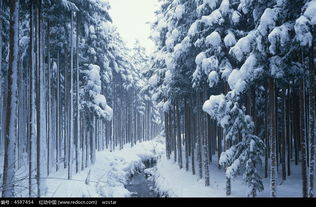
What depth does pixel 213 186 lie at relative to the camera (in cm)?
1638

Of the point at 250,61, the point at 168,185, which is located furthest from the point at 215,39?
the point at 168,185

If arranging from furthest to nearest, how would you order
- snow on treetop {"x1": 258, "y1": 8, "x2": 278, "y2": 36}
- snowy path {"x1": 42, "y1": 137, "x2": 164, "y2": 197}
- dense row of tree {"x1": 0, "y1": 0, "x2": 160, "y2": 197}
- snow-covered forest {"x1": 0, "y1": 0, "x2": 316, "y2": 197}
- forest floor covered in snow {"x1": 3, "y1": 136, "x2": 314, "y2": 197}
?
1. snowy path {"x1": 42, "y1": 137, "x2": 164, "y2": 197}
2. forest floor covered in snow {"x1": 3, "y1": 136, "x2": 314, "y2": 197}
3. dense row of tree {"x1": 0, "y1": 0, "x2": 160, "y2": 197}
4. snow-covered forest {"x1": 0, "y1": 0, "x2": 316, "y2": 197}
5. snow on treetop {"x1": 258, "y1": 8, "x2": 278, "y2": 36}

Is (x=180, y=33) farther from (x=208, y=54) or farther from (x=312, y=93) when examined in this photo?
(x=312, y=93)

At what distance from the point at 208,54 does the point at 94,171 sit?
44.1 feet

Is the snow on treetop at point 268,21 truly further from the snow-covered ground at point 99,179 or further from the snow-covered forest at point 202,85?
the snow-covered ground at point 99,179

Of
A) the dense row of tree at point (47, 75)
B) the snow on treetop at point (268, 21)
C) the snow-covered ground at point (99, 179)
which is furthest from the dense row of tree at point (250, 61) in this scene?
the dense row of tree at point (47, 75)

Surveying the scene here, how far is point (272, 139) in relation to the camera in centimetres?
1213

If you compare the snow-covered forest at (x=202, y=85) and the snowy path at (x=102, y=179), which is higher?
the snow-covered forest at (x=202, y=85)

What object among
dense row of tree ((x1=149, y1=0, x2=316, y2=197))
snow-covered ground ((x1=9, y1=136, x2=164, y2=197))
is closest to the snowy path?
snow-covered ground ((x1=9, y1=136, x2=164, y2=197))

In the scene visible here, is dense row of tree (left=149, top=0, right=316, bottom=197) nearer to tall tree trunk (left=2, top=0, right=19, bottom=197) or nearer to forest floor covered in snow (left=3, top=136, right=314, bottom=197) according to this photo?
forest floor covered in snow (left=3, top=136, right=314, bottom=197)

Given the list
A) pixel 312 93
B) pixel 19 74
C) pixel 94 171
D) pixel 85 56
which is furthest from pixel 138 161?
pixel 312 93

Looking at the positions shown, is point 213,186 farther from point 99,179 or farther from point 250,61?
point 250,61

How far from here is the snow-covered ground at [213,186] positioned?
46.5ft

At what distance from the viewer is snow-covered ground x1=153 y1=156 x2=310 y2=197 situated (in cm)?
1417
